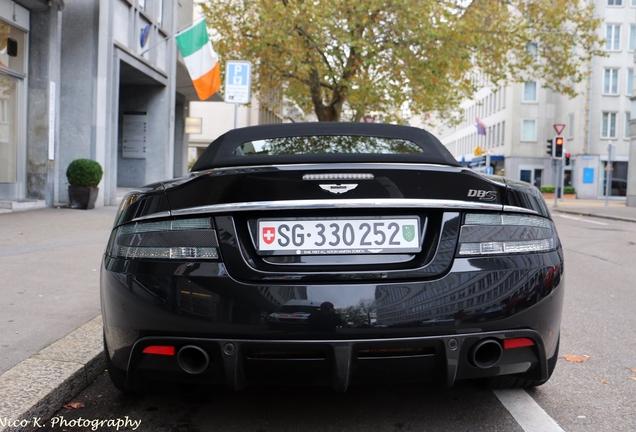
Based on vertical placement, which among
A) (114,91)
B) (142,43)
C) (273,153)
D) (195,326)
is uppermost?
(142,43)

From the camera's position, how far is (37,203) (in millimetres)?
14164

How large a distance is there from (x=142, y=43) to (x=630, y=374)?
55.8 ft

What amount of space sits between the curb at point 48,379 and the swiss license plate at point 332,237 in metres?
1.18

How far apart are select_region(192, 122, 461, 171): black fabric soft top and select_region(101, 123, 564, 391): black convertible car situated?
1.34ft

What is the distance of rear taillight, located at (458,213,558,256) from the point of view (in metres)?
2.78

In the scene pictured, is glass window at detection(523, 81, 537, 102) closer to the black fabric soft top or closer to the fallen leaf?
the fallen leaf

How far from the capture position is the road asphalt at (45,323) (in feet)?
10.3

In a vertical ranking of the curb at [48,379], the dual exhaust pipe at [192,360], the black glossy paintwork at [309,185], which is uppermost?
the black glossy paintwork at [309,185]

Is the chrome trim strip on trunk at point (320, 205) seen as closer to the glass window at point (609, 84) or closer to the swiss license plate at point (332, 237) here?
the swiss license plate at point (332, 237)

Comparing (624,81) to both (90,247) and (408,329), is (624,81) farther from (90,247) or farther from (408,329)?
(408,329)

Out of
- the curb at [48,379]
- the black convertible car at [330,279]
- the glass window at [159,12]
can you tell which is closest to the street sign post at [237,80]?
the curb at [48,379]

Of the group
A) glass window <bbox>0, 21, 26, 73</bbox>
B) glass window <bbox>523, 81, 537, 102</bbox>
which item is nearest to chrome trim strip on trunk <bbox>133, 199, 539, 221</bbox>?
glass window <bbox>0, 21, 26, 73</bbox>

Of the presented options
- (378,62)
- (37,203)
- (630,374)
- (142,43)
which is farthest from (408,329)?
(378,62)

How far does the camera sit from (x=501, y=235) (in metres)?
2.84
